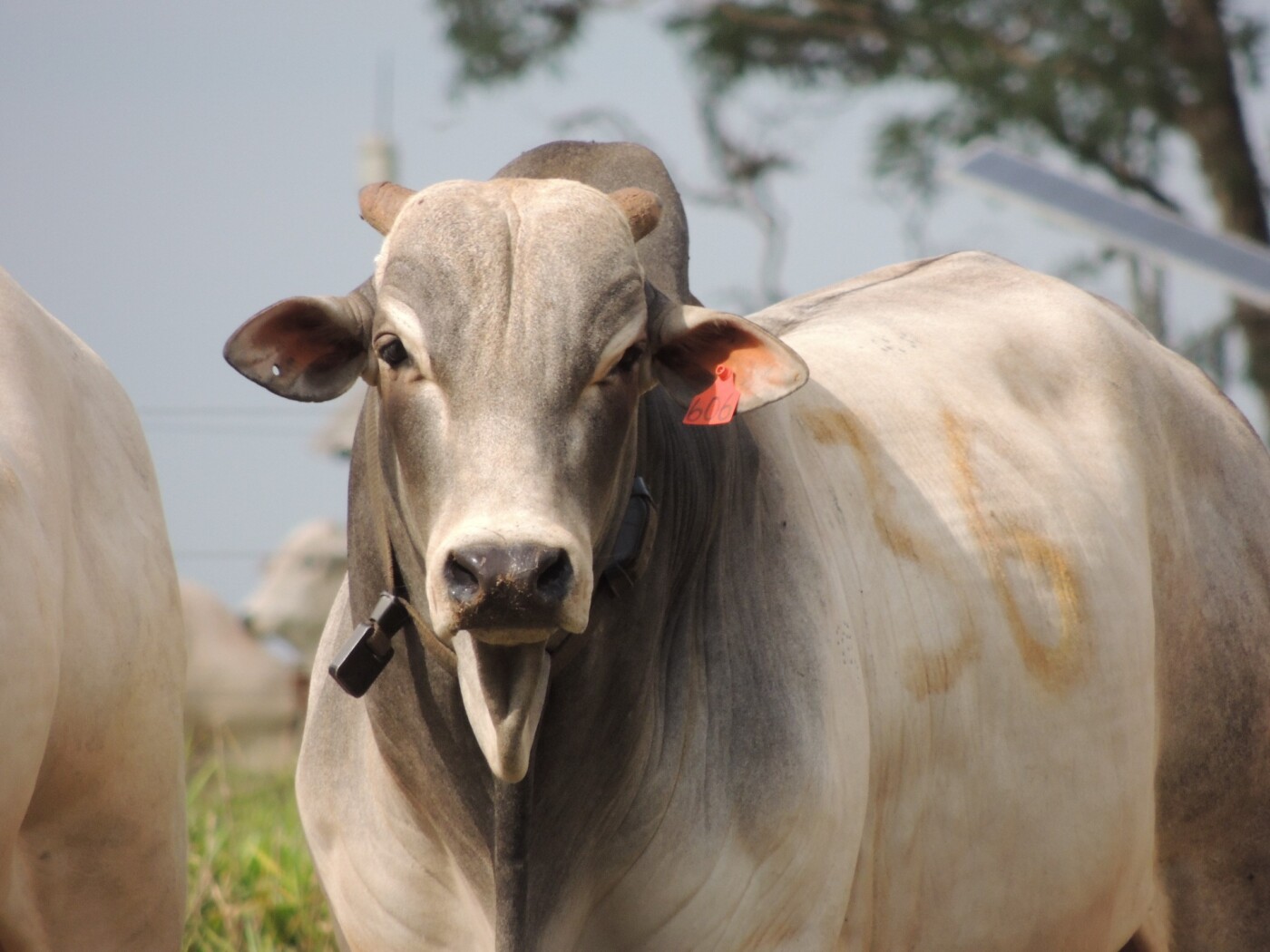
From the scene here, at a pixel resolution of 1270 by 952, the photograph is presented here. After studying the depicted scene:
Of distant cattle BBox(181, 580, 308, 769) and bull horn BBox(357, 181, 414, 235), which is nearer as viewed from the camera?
bull horn BBox(357, 181, 414, 235)

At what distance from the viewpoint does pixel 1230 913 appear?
11.9 ft

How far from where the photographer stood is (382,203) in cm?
258

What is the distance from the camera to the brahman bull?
2314mm

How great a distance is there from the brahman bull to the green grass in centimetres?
195

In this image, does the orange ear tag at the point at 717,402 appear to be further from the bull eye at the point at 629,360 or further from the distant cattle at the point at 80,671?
the distant cattle at the point at 80,671

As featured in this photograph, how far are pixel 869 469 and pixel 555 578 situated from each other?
1.05 metres

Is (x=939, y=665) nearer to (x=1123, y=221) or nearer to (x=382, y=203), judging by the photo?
(x=382, y=203)

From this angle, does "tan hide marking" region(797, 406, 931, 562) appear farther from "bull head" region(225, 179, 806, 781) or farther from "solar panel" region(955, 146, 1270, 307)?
"solar panel" region(955, 146, 1270, 307)

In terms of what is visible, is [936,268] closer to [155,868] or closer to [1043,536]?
[1043,536]

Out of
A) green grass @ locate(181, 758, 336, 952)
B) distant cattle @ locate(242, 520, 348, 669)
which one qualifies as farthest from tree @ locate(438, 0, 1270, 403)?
green grass @ locate(181, 758, 336, 952)

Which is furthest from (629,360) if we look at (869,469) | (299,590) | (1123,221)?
(299,590)

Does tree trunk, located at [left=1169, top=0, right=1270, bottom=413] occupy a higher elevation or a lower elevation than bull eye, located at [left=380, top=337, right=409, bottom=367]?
lower

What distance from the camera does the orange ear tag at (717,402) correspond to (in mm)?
2469

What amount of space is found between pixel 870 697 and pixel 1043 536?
22.6 inches
